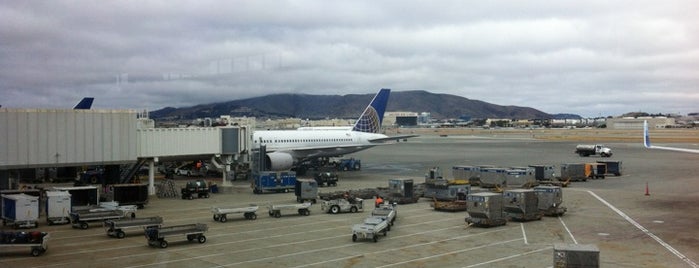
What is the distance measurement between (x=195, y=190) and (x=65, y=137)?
889cm

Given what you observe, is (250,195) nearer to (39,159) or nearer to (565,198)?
(39,159)

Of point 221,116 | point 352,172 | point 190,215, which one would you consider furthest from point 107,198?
point 221,116

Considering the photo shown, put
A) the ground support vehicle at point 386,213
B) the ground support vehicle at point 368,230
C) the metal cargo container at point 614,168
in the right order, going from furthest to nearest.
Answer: the metal cargo container at point 614,168, the ground support vehicle at point 386,213, the ground support vehicle at point 368,230

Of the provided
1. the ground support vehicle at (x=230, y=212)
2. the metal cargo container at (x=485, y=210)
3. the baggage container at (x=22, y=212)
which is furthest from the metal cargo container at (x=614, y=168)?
the baggage container at (x=22, y=212)

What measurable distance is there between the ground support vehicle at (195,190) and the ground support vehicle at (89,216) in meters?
9.78

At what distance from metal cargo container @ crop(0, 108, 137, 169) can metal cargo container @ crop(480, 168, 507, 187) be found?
84.7 ft

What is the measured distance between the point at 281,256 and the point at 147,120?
24080 mm

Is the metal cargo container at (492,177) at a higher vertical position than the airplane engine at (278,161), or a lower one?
lower

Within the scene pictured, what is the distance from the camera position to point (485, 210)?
87.5ft

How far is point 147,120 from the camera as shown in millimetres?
40781

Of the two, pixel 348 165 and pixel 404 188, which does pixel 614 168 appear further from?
pixel 404 188

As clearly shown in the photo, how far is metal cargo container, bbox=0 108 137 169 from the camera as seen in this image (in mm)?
33094

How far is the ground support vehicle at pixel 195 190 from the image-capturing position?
39.0m

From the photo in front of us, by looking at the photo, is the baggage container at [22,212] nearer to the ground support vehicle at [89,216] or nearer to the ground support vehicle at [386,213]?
the ground support vehicle at [89,216]
